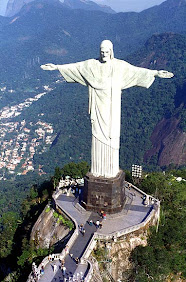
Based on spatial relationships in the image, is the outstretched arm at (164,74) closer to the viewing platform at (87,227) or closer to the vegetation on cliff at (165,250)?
the viewing platform at (87,227)

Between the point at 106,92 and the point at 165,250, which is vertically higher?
the point at 106,92

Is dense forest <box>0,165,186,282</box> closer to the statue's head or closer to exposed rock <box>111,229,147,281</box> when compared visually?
exposed rock <box>111,229,147,281</box>

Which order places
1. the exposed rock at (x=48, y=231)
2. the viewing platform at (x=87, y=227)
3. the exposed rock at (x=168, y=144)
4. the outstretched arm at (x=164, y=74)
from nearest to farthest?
the viewing platform at (x=87, y=227)
the outstretched arm at (x=164, y=74)
the exposed rock at (x=48, y=231)
the exposed rock at (x=168, y=144)

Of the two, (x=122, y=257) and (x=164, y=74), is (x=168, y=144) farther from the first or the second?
(x=122, y=257)

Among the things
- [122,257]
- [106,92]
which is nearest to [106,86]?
[106,92]

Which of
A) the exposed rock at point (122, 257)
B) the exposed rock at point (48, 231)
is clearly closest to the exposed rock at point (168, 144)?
the exposed rock at point (48, 231)

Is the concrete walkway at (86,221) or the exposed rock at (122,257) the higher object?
the concrete walkway at (86,221)

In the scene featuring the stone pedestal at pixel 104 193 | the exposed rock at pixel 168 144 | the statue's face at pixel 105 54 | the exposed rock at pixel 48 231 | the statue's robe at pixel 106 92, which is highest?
the statue's face at pixel 105 54

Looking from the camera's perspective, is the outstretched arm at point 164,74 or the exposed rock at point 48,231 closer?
the outstretched arm at point 164,74
